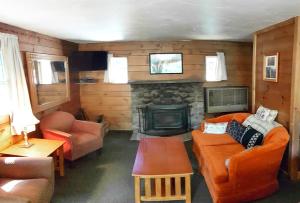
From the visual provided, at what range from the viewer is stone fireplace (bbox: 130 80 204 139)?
5395mm

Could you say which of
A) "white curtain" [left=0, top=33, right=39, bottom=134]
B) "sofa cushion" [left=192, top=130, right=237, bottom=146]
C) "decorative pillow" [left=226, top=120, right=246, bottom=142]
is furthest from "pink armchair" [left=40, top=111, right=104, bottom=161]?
"decorative pillow" [left=226, top=120, right=246, bottom=142]

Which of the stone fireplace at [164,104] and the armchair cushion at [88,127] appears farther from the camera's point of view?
the stone fireplace at [164,104]

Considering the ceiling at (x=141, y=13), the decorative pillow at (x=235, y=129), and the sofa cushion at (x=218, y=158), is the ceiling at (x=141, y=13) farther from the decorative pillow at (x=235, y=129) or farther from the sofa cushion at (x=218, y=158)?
the sofa cushion at (x=218, y=158)

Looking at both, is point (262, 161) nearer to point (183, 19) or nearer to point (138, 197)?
point (138, 197)

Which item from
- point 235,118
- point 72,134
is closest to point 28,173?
point 72,134

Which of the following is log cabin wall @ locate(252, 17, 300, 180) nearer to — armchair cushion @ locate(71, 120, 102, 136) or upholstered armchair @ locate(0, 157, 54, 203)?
armchair cushion @ locate(71, 120, 102, 136)

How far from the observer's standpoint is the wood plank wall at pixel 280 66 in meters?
3.09

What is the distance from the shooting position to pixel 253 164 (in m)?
2.57

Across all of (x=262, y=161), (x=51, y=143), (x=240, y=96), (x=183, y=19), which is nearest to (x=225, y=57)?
(x=240, y=96)

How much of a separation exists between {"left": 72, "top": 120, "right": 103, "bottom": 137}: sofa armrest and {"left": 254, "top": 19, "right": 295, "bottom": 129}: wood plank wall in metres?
2.74

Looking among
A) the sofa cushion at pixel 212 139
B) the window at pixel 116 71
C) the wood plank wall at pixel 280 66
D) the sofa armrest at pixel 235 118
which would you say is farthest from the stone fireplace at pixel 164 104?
the wood plank wall at pixel 280 66

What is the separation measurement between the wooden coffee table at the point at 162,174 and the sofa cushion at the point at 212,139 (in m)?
0.52

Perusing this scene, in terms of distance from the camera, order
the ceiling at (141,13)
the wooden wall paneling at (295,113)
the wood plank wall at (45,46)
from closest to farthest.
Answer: the ceiling at (141,13) → the wooden wall paneling at (295,113) → the wood plank wall at (45,46)

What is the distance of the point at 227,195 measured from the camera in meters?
2.55
